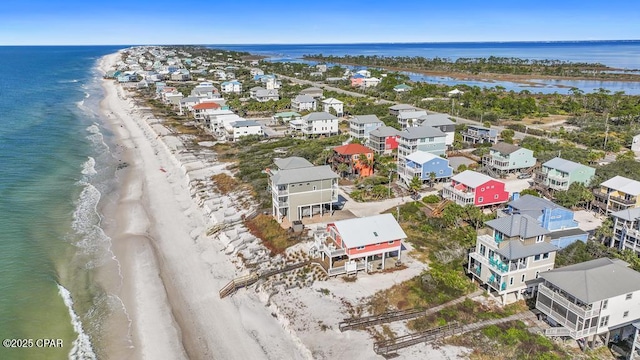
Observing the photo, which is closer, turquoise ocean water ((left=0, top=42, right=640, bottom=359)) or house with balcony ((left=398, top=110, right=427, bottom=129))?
turquoise ocean water ((left=0, top=42, right=640, bottom=359))

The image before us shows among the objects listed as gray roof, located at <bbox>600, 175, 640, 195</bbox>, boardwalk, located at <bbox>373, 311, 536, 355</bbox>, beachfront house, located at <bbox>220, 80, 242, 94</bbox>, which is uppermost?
beachfront house, located at <bbox>220, 80, 242, 94</bbox>

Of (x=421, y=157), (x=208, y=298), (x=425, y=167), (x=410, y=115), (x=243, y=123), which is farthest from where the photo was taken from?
(x=410, y=115)

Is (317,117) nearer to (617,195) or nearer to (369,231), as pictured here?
(369,231)

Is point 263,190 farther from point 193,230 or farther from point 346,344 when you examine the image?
point 346,344

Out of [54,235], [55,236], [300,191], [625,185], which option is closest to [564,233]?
[625,185]

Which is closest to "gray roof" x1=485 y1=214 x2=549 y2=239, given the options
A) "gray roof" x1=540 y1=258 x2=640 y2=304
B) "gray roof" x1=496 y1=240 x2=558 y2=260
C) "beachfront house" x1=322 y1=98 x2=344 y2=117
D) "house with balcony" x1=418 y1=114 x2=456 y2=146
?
"gray roof" x1=496 y1=240 x2=558 y2=260

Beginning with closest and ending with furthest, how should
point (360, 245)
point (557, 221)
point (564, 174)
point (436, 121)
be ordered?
point (360, 245)
point (557, 221)
point (564, 174)
point (436, 121)

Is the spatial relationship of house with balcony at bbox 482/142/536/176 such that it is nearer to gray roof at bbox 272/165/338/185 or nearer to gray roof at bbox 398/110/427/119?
gray roof at bbox 398/110/427/119

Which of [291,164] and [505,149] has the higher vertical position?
[291,164]
